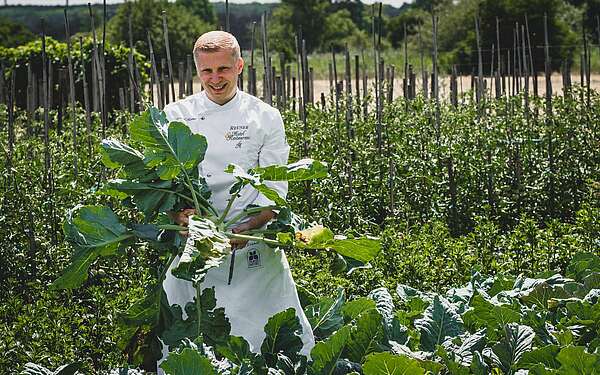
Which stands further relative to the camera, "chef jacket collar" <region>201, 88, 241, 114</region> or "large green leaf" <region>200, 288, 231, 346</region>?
"chef jacket collar" <region>201, 88, 241, 114</region>

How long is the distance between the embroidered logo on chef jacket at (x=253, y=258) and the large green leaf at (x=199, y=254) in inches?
18.6

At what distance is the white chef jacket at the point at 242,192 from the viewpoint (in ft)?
12.2

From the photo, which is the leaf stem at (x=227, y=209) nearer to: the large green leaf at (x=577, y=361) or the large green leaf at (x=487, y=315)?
the large green leaf at (x=487, y=315)

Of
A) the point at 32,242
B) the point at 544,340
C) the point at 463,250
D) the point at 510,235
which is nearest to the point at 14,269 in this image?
the point at 32,242

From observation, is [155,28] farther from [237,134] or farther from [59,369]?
[59,369]

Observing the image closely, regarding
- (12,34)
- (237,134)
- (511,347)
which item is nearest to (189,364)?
(511,347)

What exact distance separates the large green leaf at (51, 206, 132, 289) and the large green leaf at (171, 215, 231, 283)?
423mm

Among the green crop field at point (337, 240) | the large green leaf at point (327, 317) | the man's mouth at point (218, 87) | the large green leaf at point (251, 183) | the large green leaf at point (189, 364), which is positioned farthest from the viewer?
the large green leaf at point (327, 317)

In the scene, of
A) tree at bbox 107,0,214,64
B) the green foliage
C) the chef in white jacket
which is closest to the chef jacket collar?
the chef in white jacket

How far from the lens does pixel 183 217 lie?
3.50 meters

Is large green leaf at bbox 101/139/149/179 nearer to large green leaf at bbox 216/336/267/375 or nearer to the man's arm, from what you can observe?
the man's arm

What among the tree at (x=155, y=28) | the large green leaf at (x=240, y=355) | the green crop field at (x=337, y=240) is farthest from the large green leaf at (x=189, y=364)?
the tree at (x=155, y=28)

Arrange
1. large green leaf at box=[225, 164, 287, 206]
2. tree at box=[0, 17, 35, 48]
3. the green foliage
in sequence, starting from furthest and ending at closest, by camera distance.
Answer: tree at box=[0, 17, 35, 48], the green foliage, large green leaf at box=[225, 164, 287, 206]

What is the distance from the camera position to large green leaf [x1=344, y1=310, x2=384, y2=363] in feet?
10.6
